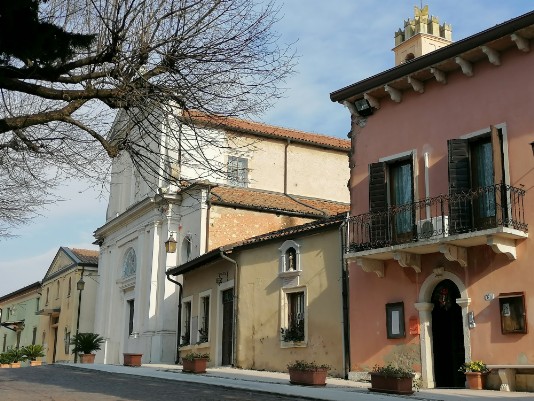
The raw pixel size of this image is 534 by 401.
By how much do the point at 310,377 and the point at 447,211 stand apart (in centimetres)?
461

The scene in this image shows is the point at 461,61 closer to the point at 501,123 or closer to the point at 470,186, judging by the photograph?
the point at 501,123

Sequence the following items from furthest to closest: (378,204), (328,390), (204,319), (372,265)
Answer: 1. (204,319)
2. (378,204)
3. (372,265)
4. (328,390)

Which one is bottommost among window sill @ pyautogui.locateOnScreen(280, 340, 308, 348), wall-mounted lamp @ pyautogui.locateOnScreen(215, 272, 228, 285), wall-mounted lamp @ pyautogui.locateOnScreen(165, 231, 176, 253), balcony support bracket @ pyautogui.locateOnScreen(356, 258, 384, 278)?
window sill @ pyautogui.locateOnScreen(280, 340, 308, 348)

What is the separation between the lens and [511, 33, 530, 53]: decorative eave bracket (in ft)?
46.8

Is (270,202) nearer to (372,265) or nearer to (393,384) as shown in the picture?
(372,265)

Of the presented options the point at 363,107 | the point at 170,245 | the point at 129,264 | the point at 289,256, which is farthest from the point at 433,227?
the point at 129,264

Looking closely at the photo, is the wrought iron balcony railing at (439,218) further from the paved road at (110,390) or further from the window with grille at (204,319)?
the window with grille at (204,319)

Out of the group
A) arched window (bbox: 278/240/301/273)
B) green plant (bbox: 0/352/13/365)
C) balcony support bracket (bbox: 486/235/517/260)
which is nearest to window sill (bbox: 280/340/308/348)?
arched window (bbox: 278/240/301/273)

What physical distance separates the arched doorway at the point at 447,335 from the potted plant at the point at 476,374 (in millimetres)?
1002

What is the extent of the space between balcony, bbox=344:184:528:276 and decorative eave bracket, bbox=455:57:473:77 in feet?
8.95

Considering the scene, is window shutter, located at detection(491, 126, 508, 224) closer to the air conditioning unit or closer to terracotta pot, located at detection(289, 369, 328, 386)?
the air conditioning unit

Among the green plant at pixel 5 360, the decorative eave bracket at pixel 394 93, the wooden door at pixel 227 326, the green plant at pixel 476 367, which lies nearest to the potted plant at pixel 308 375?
the green plant at pixel 476 367

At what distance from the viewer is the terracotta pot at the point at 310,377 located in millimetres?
15102

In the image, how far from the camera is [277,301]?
20.2 metres
